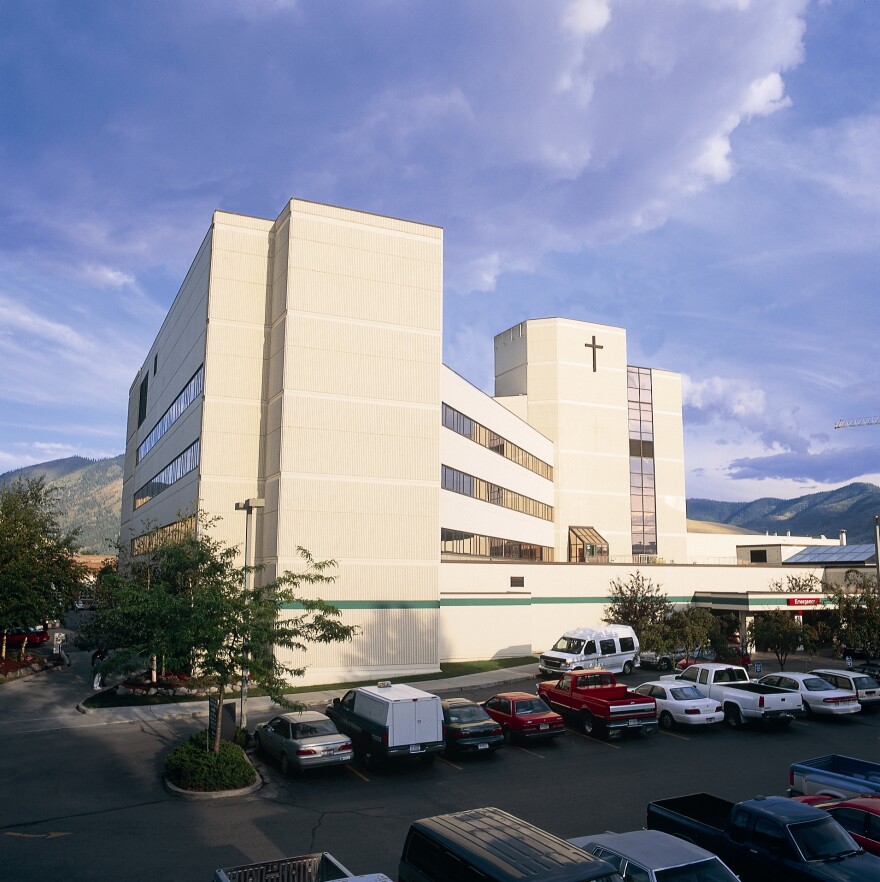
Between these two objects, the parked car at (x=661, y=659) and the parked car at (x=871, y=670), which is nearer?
the parked car at (x=871, y=670)

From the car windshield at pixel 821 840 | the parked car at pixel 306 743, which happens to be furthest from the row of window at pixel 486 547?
the car windshield at pixel 821 840

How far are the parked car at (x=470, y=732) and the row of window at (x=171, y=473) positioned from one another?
848 inches

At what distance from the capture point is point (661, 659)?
3838 cm

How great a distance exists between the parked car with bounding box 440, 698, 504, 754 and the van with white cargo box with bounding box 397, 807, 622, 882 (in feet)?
35.5

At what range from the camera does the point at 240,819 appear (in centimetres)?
1548

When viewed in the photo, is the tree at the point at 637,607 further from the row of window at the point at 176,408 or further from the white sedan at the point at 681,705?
the row of window at the point at 176,408

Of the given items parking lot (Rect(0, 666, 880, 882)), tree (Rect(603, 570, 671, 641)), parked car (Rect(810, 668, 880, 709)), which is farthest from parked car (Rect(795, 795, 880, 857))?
tree (Rect(603, 570, 671, 641))

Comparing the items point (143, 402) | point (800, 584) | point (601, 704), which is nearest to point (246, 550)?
point (601, 704)

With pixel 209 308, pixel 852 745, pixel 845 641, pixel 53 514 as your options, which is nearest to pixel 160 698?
pixel 209 308

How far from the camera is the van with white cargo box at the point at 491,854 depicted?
792cm

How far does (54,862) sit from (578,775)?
1148 centimetres

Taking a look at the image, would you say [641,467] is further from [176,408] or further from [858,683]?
[858,683]

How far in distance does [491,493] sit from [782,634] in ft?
64.6

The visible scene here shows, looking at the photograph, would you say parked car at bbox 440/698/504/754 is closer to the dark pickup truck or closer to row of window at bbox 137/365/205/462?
the dark pickup truck
